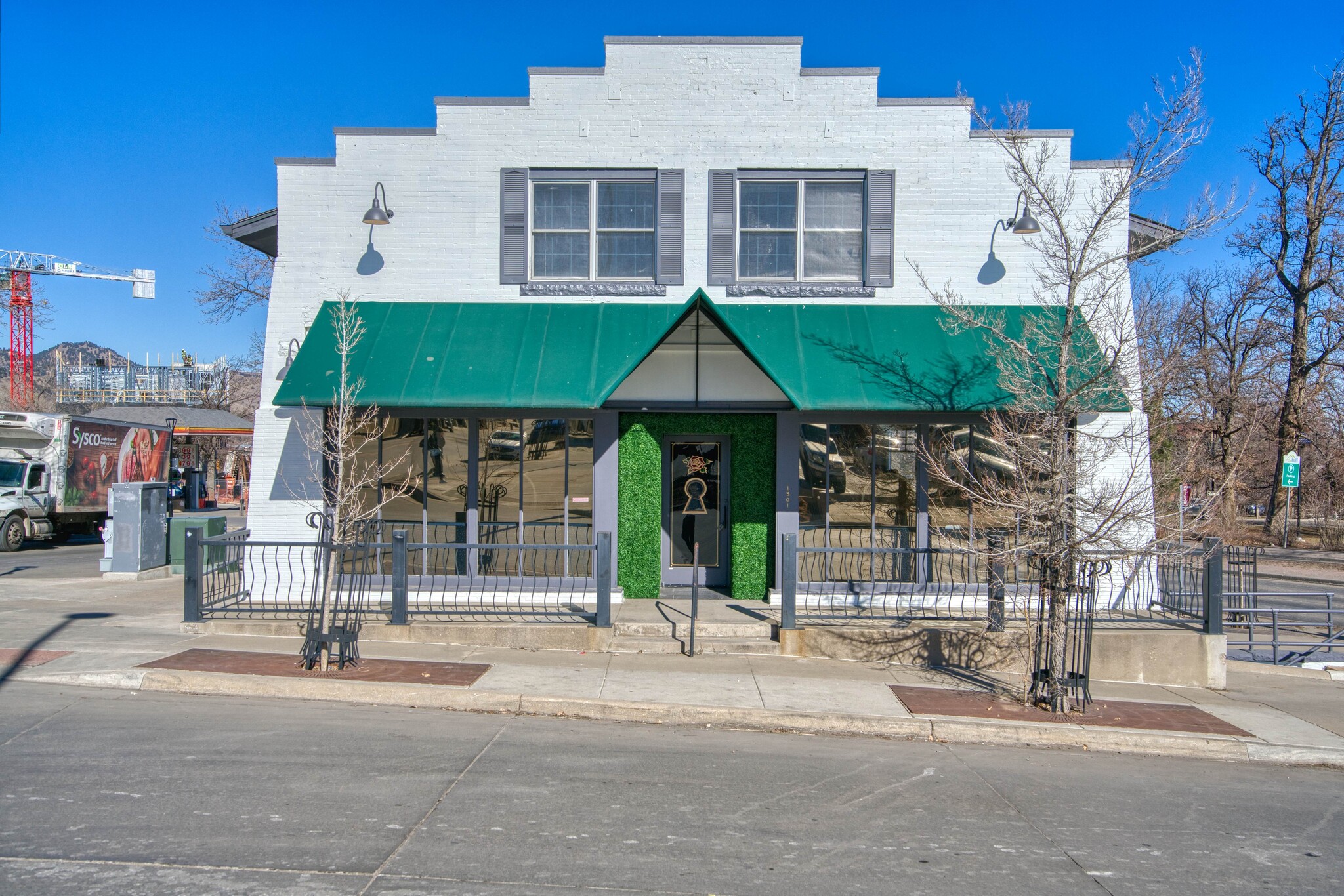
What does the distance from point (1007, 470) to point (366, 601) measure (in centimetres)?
908

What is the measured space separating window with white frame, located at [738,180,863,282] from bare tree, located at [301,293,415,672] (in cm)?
542

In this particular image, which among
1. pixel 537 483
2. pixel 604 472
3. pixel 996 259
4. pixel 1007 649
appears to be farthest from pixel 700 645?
pixel 996 259

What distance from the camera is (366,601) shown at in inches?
476

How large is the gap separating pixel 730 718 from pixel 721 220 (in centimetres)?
713

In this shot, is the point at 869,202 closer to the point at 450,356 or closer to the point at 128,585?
the point at 450,356

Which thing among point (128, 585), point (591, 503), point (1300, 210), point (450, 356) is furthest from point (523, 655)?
point (1300, 210)

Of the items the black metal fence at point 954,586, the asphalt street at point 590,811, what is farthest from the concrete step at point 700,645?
the asphalt street at point 590,811

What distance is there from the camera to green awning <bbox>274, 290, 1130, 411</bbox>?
1113 cm

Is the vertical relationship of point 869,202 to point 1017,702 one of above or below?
above

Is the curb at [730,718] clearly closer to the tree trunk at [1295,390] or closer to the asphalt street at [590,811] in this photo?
the asphalt street at [590,811]

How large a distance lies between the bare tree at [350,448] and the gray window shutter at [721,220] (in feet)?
16.1

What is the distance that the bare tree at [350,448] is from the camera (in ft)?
35.6

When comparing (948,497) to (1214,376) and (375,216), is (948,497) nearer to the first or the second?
(375,216)

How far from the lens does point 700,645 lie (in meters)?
10.6
